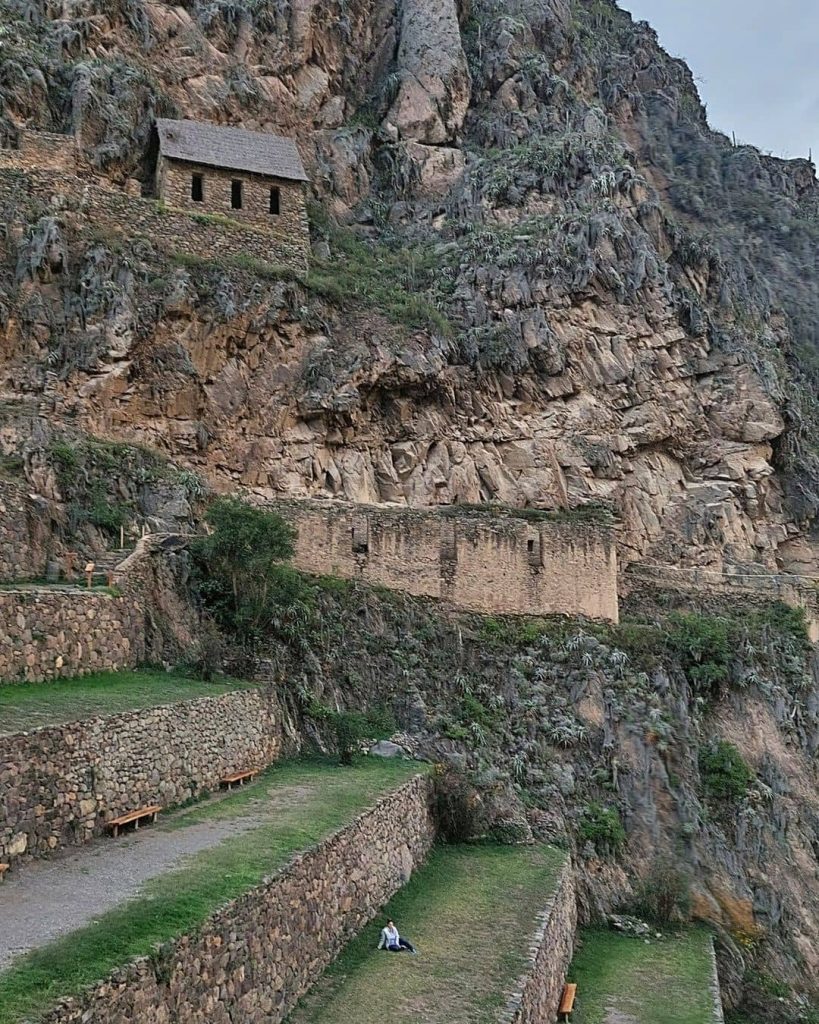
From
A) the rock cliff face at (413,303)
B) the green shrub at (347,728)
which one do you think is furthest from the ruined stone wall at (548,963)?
the rock cliff face at (413,303)

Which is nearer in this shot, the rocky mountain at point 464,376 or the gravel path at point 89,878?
the gravel path at point 89,878

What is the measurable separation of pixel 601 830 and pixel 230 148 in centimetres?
2298

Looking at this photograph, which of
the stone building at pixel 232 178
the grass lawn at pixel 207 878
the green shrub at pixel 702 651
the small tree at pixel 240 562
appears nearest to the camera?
the grass lawn at pixel 207 878

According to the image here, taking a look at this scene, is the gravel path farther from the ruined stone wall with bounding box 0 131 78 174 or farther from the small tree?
the ruined stone wall with bounding box 0 131 78 174

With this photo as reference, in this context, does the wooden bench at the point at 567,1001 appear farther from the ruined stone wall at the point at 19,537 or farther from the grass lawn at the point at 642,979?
the ruined stone wall at the point at 19,537

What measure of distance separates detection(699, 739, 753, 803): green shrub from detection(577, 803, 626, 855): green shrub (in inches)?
117

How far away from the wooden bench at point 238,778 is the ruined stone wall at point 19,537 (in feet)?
15.6

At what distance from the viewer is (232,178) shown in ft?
101

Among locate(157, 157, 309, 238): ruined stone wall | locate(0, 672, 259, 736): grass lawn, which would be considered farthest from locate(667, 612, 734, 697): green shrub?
locate(157, 157, 309, 238): ruined stone wall

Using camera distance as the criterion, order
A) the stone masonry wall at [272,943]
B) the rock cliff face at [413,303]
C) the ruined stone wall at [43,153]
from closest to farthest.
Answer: the stone masonry wall at [272,943], the rock cliff face at [413,303], the ruined stone wall at [43,153]

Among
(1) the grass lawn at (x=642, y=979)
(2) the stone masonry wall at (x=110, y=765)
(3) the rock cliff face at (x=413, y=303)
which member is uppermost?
(3) the rock cliff face at (x=413, y=303)

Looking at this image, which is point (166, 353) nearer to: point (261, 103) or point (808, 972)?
point (261, 103)

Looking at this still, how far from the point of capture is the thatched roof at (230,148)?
3030 centimetres

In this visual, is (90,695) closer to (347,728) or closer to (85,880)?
(85,880)
